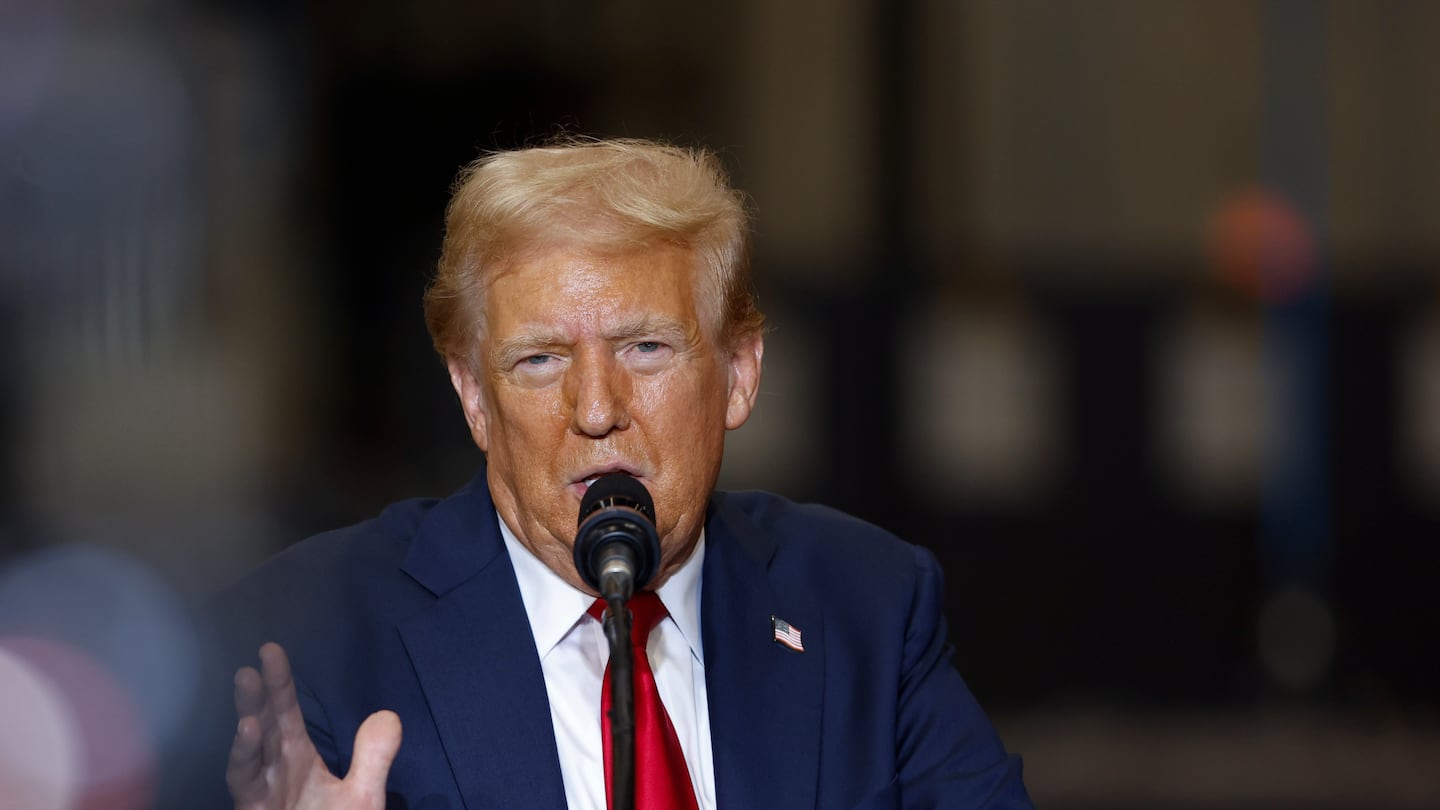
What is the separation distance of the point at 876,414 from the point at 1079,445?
2.65 ft

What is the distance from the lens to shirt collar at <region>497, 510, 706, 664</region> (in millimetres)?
1690

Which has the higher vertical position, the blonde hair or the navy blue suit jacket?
the blonde hair

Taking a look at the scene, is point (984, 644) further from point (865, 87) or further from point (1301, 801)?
point (865, 87)

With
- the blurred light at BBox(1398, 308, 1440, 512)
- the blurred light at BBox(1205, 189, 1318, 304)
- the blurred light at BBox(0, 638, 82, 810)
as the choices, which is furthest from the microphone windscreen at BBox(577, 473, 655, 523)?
the blurred light at BBox(1398, 308, 1440, 512)

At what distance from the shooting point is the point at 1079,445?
5.29 m

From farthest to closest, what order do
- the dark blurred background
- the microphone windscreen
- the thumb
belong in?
1. the dark blurred background
2. the thumb
3. the microphone windscreen

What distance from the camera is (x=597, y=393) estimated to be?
61.6 inches

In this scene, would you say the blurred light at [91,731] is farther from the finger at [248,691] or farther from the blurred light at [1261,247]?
the blurred light at [1261,247]

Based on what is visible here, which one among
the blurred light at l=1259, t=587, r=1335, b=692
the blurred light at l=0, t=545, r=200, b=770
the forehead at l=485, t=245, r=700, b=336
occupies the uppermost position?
the forehead at l=485, t=245, r=700, b=336

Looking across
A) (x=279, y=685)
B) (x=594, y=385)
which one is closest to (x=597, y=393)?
(x=594, y=385)

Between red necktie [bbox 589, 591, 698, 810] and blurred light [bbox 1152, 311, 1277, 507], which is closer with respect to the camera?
red necktie [bbox 589, 591, 698, 810]

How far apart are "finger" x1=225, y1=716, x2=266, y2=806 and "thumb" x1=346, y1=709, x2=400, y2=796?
3.7 inches

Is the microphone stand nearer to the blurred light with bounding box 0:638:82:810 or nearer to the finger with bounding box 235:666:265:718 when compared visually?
the finger with bounding box 235:666:265:718

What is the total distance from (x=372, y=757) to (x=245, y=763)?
122 mm
